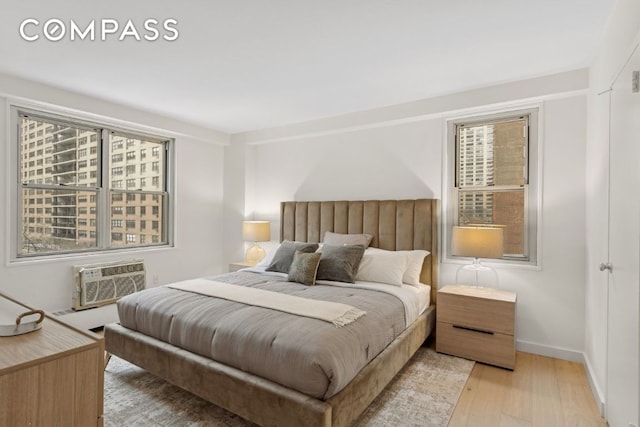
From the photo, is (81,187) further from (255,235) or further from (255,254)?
(255,254)

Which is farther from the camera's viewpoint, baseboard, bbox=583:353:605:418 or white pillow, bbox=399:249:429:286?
white pillow, bbox=399:249:429:286

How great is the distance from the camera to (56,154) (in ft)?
11.8

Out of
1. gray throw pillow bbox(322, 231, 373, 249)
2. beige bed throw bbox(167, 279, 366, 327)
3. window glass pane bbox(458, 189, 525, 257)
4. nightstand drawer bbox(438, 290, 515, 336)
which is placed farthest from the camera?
gray throw pillow bbox(322, 231, 373, 249)

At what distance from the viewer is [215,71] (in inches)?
116

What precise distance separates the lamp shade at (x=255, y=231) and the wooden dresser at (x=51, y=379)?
3.47 metres

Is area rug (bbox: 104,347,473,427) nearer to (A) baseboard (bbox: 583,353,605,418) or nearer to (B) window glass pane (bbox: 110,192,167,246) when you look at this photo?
(A) baseboard (bbox: 583,353,605,418)

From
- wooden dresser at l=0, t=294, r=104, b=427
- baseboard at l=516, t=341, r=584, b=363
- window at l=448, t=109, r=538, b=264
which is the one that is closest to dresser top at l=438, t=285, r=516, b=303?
window at l=448, t=109, r=538, b=264

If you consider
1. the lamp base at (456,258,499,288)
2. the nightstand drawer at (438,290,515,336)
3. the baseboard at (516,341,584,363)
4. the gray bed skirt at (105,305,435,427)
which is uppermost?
the lamp base at (456,258,499,288)

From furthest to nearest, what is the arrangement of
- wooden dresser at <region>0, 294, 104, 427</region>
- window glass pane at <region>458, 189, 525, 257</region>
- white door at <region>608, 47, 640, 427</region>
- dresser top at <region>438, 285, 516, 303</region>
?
window glass pane at <region>458, 189, 525, 257</region>
dresser top at <region>438, 285, 516, 303</region>
white door at <region>608, 47, 640, 427</region>
wooden dresser at <region>0, 294, 104, 427</region>

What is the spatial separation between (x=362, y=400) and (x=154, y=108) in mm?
3769

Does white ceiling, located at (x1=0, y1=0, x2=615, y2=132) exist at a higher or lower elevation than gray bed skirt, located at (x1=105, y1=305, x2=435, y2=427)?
higher

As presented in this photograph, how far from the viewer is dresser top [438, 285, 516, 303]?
287 centimetres

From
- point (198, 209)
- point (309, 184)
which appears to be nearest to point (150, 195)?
point (198, 209)

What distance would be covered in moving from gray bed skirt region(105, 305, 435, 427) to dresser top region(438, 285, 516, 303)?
0.70 meters
